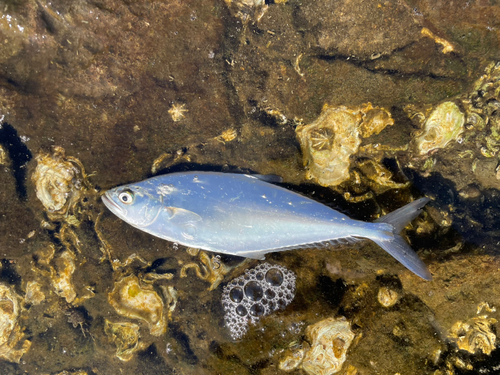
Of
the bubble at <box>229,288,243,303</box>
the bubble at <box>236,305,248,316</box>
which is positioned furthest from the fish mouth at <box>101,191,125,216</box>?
the bubble at <box>236,305,248,316</box>

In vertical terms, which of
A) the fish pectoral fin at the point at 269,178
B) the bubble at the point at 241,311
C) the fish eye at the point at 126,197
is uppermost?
the fish pectoral fin at the point at 269,178

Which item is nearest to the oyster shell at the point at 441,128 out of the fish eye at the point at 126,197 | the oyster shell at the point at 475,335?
the oyster shell at the point at 475,335

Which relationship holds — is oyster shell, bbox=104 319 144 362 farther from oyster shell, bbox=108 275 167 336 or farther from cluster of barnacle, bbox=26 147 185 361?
oyster shell, bbox=108 275 167 336

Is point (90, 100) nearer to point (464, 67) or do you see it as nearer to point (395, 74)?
point (395, 74)

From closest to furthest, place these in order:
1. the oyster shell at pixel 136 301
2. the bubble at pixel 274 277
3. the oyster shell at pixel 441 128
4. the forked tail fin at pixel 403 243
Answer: the forked tail fin at pixel 403 243 → the oyster shell at pixel 441 128 → the bubble at pixel 274 277 → the oyster shell at pixel 136 301

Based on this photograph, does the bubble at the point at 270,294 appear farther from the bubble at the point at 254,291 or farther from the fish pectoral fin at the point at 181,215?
the fish pectoral fin at the point at 181,215

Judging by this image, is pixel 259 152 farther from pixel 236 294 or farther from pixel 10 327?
pixel 10 327
